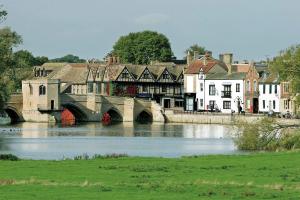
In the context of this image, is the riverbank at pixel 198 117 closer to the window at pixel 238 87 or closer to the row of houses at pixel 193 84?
the row of houses at pixel 193 84

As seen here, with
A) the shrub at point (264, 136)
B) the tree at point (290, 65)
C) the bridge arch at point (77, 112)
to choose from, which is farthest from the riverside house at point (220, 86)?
the shrub at point (264, 136)

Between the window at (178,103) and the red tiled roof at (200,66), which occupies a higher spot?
the red tiled roof at (200,66)

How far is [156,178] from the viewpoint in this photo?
3591 centimetres

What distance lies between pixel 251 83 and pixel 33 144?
67099 millimetres

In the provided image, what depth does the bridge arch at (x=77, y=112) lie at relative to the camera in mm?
146500

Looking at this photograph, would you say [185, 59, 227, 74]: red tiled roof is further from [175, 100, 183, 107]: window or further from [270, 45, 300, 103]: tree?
[270, 45, 300, 103]: tree

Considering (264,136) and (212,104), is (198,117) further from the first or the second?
(264,136)

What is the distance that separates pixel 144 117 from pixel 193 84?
994 centimetres

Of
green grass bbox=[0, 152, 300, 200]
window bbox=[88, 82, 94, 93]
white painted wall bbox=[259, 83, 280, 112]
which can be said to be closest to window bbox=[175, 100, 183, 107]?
window bbox=[88, 82, 94, 93]

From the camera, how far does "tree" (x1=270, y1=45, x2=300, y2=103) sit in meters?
76.3

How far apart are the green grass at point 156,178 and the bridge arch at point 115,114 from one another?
9866 cm

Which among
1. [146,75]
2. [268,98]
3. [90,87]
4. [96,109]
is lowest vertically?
[96,109]

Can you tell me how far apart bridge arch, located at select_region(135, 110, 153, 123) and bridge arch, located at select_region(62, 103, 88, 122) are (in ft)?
24.6

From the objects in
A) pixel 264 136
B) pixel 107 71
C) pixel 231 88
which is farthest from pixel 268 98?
pixel 264 136
